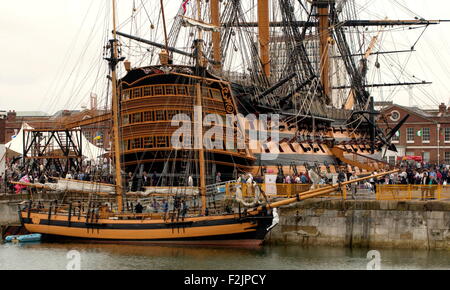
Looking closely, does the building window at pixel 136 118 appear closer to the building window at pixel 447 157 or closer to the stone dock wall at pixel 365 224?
the stone dock wall at pixel 365 224

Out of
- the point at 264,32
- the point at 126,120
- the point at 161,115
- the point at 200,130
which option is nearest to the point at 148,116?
Result: the point at 161,115

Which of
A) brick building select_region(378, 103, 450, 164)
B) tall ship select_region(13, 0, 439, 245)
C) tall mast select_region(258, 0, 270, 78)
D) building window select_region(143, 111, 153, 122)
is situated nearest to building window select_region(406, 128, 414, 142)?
brick building select_region(378, 103, 450, 164)

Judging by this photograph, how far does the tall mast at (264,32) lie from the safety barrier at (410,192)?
88.1 feet

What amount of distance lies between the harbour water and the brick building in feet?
204

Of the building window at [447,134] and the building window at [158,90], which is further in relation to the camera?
the building window at [447,134]

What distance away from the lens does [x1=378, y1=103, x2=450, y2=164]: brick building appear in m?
94.8

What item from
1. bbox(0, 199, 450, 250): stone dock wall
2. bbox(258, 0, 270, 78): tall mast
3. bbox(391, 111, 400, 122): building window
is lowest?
bbox(0, 199, 450, 250): stone dock wall

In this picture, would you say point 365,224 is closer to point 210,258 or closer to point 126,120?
point 210,258

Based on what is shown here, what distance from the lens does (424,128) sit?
9600cm

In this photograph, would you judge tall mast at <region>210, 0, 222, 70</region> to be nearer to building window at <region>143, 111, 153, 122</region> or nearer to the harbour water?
building window at <region>143, 111, 153, 122</region>

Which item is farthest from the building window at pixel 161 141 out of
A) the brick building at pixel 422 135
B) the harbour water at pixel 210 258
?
the brick building at pixel 422 135

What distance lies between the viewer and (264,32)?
199 ft

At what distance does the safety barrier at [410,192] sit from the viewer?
3472 centimetres
